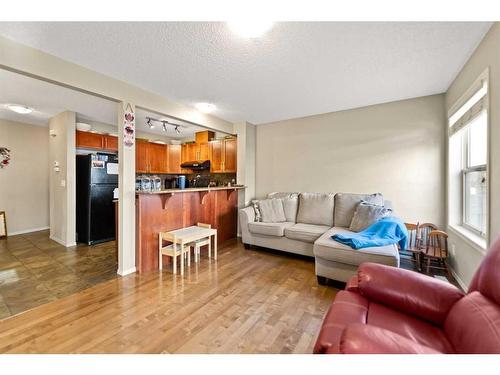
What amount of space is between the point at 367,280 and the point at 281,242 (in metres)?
2.01

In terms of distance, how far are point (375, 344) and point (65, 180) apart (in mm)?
4755

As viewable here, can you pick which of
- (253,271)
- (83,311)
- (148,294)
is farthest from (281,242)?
(83,311)

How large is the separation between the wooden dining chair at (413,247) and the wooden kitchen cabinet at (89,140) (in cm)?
545

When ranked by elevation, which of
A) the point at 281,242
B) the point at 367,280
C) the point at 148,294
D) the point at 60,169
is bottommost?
the point at 148,294

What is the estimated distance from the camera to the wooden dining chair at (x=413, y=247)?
2697mm

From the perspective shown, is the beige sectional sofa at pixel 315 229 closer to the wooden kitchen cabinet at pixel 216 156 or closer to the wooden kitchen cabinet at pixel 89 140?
the wooden kitchen cabinet at pixel 216 156

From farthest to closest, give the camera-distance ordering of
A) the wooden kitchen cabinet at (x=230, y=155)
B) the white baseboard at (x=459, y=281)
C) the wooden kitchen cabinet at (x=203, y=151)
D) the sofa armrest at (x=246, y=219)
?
the wooden kitchen cabinet at (x=203, y=151)
the wooden kitchen cabinet at (x=230, y=155)
the sofa armrest at (x=246, y=219)
the white baseboard at (x=459, y=281)

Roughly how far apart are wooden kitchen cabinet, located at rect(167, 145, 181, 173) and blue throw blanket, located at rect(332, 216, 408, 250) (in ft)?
14.4

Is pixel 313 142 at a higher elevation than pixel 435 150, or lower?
higher

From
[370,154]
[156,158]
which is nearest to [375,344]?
[370,154]

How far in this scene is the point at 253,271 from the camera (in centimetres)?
→ 279

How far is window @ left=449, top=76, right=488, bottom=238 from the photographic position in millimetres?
2066

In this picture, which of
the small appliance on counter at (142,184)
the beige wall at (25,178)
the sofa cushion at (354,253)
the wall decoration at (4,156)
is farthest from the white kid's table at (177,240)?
the wall decoration at (4,156)
